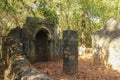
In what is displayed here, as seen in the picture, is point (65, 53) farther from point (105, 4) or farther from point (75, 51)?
point (105, 4)

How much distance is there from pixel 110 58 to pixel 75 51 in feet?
13.3

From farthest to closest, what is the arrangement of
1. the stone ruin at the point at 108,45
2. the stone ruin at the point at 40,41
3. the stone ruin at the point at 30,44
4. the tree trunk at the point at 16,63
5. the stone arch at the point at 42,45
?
the stone arch at the point at 42,45 → the stone ruin at the point at 40,41 → the stone ruin at the point at 108,45 → the stone ruin at the point at 30,44 → the tree trunk at the point at 16,63

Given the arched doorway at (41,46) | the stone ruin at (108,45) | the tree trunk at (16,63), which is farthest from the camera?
the arched doorway at (41,46)

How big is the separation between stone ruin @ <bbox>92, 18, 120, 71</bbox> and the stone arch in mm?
3966

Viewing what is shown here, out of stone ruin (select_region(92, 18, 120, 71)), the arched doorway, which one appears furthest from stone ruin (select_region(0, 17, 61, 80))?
stone ruin (select_region(92, 18, 120, 71))

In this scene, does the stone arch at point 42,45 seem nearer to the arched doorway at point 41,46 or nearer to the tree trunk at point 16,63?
the arched doorway at point 41,46

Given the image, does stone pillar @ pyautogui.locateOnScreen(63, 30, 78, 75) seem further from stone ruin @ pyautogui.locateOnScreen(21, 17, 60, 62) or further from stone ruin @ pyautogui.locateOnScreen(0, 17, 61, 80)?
stone ruin @ pyautogui.locateOnScreen(21, 17, 60, 62)

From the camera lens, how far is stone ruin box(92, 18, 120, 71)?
54.1ft

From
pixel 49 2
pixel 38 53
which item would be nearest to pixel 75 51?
pixel 49 2

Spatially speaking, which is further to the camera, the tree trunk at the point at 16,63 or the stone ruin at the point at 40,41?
the stone ruin at the point at 40,41

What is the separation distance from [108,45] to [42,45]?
6017 millimetres

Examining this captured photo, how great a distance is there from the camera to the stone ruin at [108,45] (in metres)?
16.5

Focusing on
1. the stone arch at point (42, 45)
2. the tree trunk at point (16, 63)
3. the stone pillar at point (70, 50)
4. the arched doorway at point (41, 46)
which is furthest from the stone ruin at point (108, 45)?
the tree trunk at point (16, 63)

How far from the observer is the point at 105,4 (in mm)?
31797
